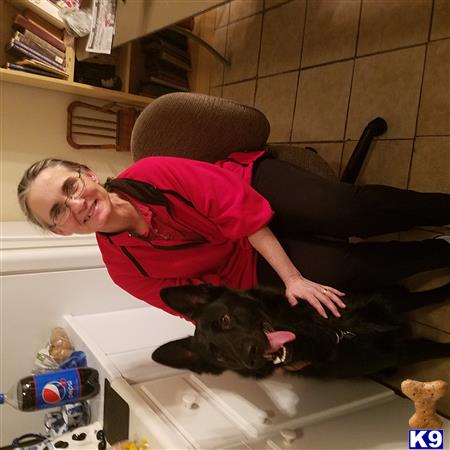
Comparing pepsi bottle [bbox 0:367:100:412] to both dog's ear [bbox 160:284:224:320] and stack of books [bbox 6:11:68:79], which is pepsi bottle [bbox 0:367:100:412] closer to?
dog's ear [bbox 160:284:224:320]

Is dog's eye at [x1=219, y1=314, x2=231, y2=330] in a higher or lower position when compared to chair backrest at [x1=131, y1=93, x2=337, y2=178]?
lower

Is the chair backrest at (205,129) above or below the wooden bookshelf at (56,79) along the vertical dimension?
below

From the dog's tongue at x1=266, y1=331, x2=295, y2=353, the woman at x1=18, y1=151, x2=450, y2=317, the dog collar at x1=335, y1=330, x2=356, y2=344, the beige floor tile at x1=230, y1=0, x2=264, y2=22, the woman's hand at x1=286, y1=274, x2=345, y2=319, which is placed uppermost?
the beige floor tile at x1=230, y1=0, x2=264, y2=22

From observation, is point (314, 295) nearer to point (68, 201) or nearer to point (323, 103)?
point (68, 201)

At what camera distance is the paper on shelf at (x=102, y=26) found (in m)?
1.87

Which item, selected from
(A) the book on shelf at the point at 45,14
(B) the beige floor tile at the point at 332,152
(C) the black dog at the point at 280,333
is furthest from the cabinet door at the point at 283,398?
(A) the book on shelf at the point at 45,14

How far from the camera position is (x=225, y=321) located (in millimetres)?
1031

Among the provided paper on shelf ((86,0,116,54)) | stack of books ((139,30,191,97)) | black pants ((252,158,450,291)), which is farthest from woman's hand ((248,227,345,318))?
stack of books ((139,30,191,97))

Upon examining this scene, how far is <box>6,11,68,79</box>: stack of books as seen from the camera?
2.11 meters

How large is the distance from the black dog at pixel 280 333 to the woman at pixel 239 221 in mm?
59

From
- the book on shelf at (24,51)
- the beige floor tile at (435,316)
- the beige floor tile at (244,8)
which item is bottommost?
the beige floor tile at (435,316)

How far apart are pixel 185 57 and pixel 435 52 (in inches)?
61.8

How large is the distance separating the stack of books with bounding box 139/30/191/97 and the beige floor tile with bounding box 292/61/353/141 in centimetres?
90

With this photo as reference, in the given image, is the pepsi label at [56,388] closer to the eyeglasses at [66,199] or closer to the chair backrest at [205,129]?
the eyeglasses at [66,199]
